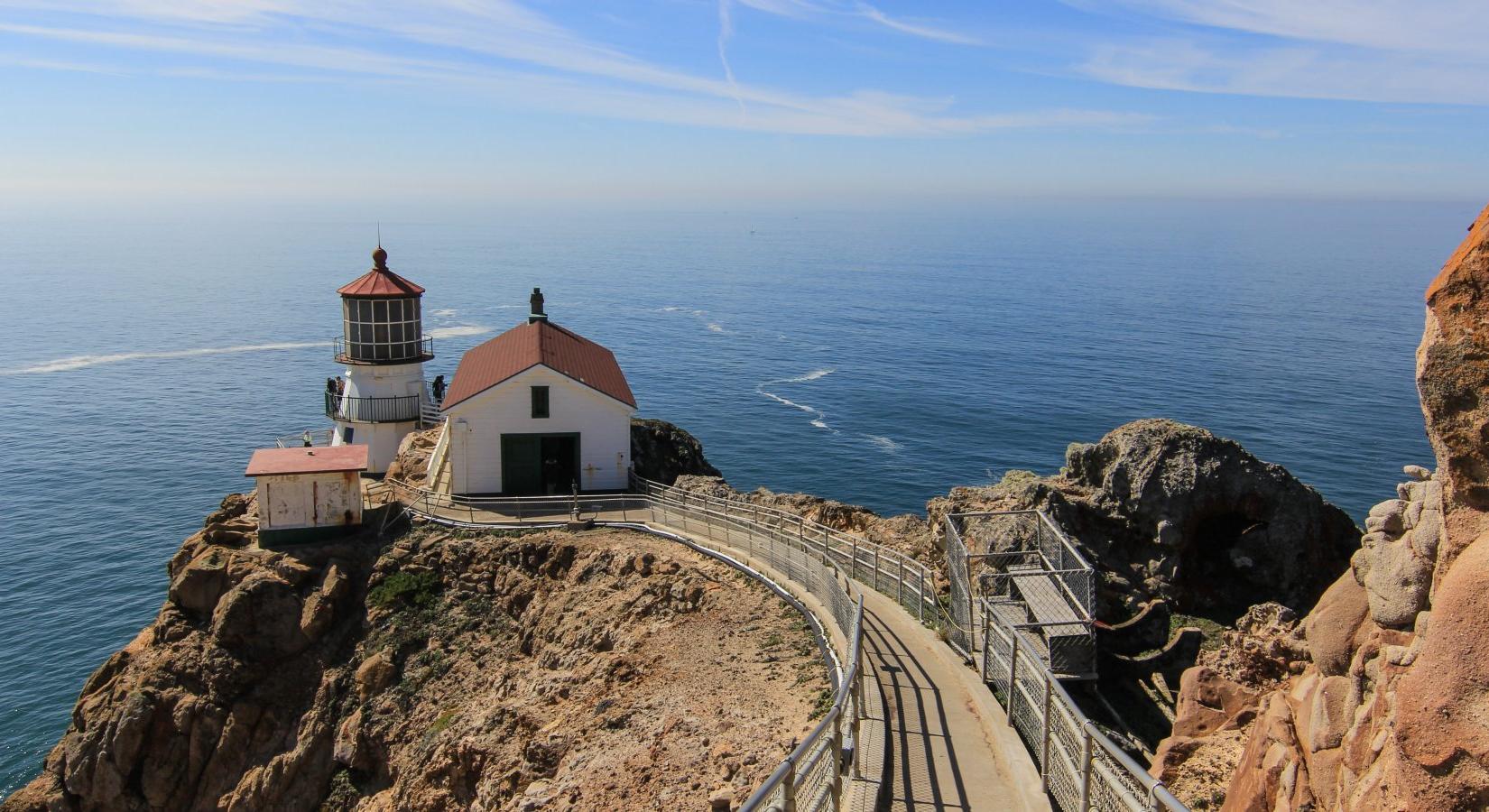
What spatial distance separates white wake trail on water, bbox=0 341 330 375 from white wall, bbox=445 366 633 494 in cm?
7197

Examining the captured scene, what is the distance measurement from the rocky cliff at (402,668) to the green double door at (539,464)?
4.04 meters

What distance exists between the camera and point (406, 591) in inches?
1081

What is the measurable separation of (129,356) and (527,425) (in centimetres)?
7678

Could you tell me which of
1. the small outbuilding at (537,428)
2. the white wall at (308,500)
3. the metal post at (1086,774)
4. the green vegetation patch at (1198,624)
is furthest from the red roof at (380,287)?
the metal post at (1086,774)

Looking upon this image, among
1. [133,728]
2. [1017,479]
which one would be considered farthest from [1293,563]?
[133,728]

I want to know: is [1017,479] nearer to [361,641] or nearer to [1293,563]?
[1293,563]

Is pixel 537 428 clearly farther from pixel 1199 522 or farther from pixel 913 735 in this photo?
pixel 913 735

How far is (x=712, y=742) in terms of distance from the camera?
1521 centimetres

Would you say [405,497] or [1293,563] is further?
[405,497]

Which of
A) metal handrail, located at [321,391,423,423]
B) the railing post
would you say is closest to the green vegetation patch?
the railing post

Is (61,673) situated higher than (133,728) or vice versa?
(133,728)

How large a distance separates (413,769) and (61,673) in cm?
2085

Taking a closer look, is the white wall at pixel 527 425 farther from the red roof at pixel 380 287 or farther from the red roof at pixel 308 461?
the red roof at pixel 380 287

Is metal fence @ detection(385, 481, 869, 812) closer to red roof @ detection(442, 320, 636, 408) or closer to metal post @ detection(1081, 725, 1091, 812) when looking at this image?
metal post @ detection(1081, 725, 1091, 812)
